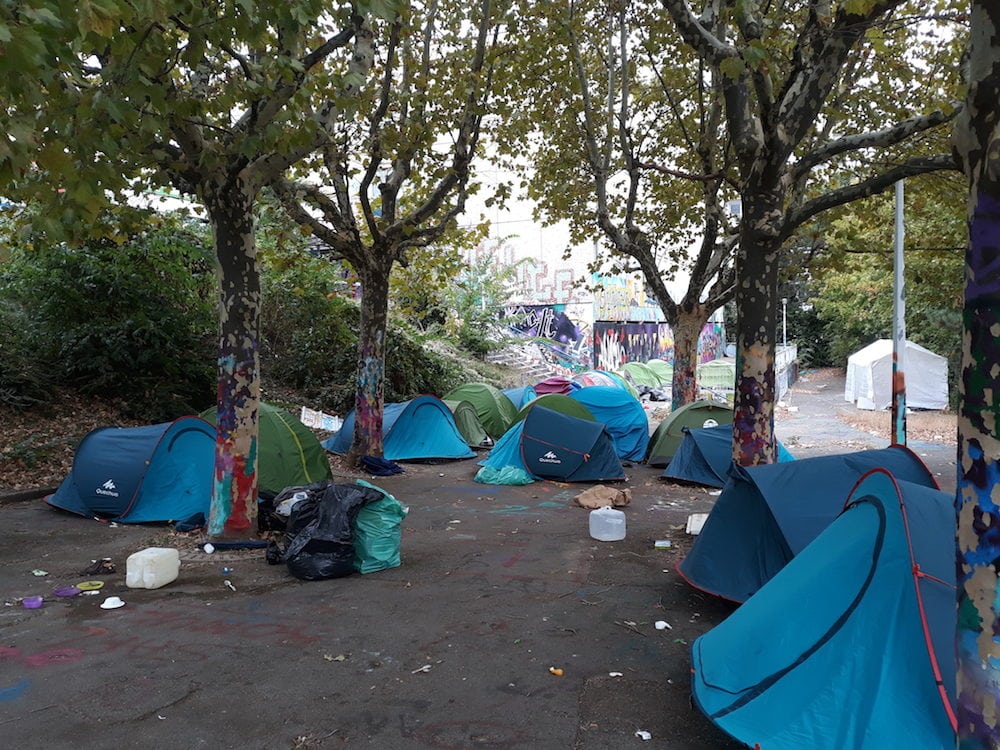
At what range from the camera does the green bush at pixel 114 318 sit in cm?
1238

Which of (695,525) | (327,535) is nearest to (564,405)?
(695,525)

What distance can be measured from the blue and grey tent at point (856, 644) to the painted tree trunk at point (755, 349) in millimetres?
3417

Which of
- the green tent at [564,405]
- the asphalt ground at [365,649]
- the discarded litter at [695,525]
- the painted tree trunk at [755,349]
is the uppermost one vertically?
the painted tree trunk at [755,349]

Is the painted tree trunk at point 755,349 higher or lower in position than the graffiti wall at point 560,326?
lower

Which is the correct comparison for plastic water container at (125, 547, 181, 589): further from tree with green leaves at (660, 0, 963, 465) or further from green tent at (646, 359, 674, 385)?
green tent at (646, 359, 674, 385)

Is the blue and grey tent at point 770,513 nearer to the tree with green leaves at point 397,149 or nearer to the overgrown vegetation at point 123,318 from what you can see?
the tree with green leaves at point 397,149

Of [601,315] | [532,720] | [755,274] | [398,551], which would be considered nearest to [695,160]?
[755,274]

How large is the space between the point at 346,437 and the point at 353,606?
8185 millimetres

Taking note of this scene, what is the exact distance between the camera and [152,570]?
5941 millimetres

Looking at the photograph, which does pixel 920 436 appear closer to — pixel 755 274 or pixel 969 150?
pixel 755 274

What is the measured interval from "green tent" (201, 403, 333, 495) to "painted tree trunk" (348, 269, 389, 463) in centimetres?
221

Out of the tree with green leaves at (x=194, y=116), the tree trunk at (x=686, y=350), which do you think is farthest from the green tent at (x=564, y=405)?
the tree with green leaves at (x=194, y=116)

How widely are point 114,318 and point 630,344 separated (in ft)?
87.0

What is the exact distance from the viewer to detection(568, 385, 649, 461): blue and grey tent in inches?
570
